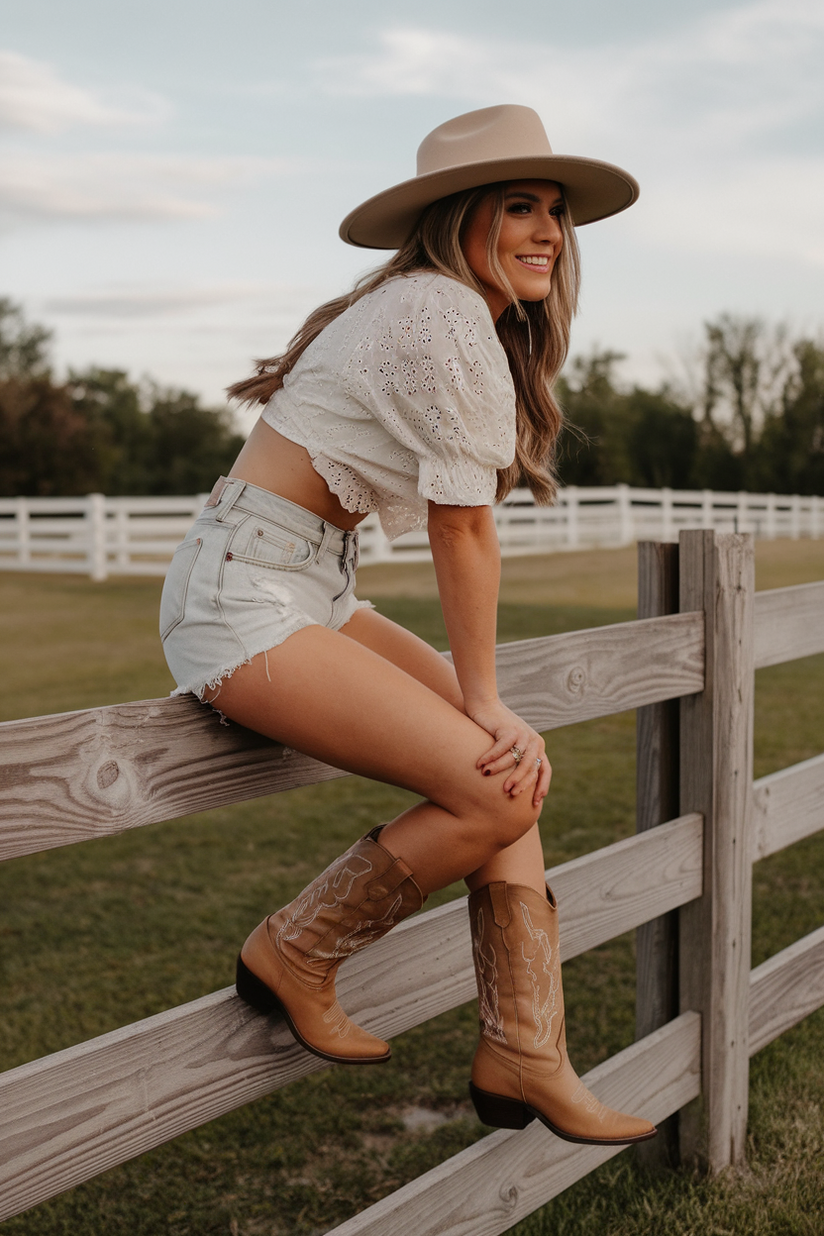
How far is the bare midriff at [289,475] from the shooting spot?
5.53ft

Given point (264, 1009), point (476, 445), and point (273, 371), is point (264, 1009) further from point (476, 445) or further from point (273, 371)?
point (273, 371)

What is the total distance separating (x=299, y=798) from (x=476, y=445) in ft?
15.0

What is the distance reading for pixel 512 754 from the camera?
1579 mm

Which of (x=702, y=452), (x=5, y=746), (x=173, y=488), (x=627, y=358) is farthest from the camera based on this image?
(x=627, y=358)

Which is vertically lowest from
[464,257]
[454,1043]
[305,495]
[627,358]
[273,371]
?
[454,1043]

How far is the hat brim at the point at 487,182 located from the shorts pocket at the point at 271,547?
22.9 inches

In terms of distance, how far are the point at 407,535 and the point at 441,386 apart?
941 cm

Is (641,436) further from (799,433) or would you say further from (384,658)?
(384,658)

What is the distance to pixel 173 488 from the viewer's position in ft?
166

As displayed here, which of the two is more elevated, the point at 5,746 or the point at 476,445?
the point at 476,445

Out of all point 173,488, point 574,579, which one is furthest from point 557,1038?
point 173,488

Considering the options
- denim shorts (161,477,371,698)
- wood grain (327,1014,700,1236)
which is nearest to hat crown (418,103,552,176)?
denim shorts (161,477,371,698)

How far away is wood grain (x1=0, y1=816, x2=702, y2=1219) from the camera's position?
1.38 meters

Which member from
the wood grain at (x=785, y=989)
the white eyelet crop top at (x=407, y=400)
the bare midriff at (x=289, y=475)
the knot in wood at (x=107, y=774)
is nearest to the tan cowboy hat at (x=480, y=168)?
the white eyelet crop top at (x=407, y=400)
